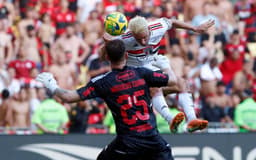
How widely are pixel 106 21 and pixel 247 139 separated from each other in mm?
4290

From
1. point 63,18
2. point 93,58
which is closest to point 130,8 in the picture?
point 63,18

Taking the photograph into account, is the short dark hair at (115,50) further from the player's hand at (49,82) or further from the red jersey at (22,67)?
the red jersey at (22,67)

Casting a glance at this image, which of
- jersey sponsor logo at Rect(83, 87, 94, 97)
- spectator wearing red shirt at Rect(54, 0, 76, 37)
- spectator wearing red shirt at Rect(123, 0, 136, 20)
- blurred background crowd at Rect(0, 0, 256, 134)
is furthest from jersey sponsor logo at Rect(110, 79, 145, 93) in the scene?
spectator wearing red shirt at Rect(123, 0, 136, 20)

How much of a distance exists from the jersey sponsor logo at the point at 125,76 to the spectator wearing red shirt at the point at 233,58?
958 cm

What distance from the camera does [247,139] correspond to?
46.9 ft

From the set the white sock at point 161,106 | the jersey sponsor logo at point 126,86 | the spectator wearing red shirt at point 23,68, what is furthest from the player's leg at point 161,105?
the spectator wearing red shirt at point 23,68

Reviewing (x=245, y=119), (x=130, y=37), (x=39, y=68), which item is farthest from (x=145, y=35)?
(x=39, y=68)

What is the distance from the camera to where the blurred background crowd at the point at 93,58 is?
16172 millimetres

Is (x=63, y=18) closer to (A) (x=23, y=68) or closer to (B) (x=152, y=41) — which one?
(A) (x=23, y=68)

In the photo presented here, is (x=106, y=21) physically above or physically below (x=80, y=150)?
above

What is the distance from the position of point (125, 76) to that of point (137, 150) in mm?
946

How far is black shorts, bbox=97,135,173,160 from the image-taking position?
1022 centimetres

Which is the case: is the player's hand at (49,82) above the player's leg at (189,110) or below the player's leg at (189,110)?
above

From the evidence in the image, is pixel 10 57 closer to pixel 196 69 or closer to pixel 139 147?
pixel 196 69
